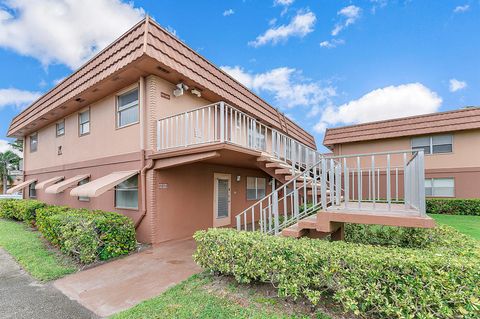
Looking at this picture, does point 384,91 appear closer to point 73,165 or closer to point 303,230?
point 303,230


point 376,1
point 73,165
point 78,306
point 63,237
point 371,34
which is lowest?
point 78,306

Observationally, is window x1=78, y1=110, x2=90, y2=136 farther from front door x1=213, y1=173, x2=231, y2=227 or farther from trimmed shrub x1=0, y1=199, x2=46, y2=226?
front door x1=213, y1=173, x2=231, y2=227

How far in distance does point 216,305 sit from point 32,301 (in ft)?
10.7

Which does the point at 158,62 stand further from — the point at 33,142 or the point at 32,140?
the point at 32,140

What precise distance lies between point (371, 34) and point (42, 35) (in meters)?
15.3

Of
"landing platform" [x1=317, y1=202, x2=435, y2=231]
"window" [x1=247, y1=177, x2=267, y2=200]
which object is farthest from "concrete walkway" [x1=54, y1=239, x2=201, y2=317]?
"window" [x1=247, y1=177, x2=267, y2=200]

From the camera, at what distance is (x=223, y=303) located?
3.90 meters

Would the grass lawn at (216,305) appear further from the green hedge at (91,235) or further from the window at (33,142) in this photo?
the window at (33,142)

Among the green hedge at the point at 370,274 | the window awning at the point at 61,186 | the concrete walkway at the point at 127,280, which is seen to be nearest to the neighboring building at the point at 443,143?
the green hedge at the point at 370,274

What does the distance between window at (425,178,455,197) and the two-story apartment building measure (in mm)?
11465

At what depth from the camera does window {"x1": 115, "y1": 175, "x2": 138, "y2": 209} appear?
830 centimetres

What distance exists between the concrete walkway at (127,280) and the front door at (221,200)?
3100 mm

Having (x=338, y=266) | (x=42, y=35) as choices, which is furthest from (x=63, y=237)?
(x=42, y=35)

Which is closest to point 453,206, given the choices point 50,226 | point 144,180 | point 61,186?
point 144,180
